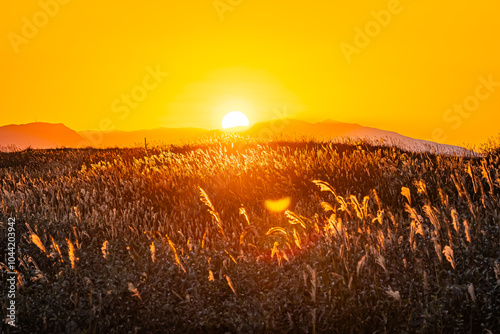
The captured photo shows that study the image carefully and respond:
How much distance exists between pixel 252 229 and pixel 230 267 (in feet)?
3.14

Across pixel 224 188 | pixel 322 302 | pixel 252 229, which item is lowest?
pixel 322 302

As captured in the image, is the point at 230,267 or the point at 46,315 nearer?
the point at 46,315

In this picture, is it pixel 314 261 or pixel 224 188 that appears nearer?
pixel 314 261

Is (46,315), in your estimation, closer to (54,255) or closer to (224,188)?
(54,255)

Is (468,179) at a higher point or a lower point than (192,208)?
higher

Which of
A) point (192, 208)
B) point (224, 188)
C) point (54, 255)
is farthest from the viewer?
point (224, 188)

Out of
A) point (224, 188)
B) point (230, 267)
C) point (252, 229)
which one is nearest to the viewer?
point (230, 267)

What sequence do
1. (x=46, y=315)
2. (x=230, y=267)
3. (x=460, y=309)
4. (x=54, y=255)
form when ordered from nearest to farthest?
1. (x=460, y=309)
2. (x=46, y=315)
3. (x=230, y=267)
4. (x=54, y=255)

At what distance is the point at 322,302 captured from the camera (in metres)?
3.65

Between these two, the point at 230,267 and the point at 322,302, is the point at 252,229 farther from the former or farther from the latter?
the point at 322,302

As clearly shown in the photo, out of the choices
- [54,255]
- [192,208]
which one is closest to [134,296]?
[54,255]

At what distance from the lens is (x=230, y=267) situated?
14.6ft

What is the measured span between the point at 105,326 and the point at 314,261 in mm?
2285

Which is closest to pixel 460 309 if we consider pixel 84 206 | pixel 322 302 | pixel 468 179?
pixel 322 302
